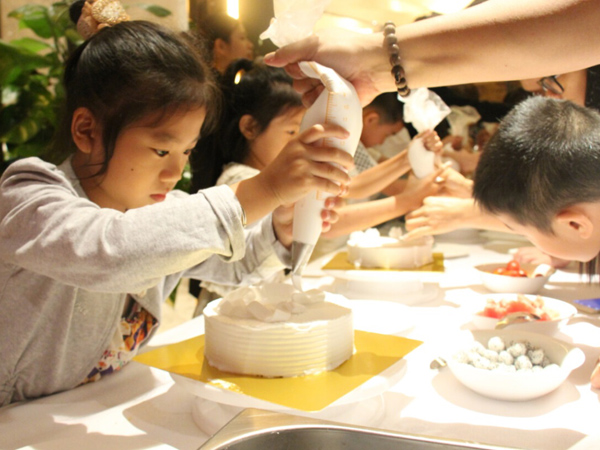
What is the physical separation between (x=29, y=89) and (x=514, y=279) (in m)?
2.08

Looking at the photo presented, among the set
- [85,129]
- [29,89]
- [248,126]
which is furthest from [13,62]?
[85,129]

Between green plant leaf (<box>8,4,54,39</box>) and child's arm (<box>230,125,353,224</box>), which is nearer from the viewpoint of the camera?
child's arm (<box>230,125,353,224</box>)

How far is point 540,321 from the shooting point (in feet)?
3.43

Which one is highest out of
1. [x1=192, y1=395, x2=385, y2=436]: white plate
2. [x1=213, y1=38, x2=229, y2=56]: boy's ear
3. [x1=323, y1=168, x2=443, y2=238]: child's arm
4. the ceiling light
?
the ceiling light

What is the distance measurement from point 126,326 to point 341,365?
0.46 meters

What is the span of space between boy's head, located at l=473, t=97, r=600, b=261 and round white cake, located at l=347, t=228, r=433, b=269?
399 mm

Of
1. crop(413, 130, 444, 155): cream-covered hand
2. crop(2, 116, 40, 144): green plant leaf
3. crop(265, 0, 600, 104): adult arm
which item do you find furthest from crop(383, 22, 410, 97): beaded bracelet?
crop(2, 116, 40, 144): green plant leaf

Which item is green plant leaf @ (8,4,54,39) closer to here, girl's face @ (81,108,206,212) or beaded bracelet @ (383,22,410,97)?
girl's face @ (81,108,206,212)

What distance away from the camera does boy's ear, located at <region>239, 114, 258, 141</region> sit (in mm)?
1883

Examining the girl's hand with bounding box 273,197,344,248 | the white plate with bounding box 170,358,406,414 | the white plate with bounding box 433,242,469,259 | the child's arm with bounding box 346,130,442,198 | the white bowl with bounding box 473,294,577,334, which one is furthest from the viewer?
the child's arm with bounding box 346,130,442,198

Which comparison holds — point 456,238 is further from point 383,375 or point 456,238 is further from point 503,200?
point 383,375

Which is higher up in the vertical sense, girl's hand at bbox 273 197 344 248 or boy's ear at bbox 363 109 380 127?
boy's ear at bbox 363 109 380 127

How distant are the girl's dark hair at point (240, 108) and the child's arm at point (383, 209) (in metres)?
0.42

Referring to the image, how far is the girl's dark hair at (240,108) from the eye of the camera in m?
1.86
